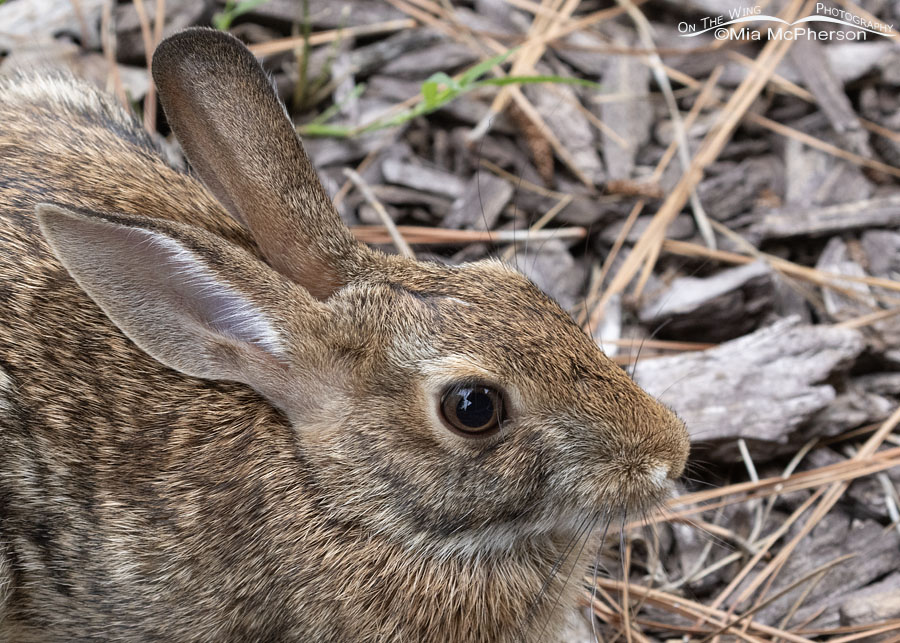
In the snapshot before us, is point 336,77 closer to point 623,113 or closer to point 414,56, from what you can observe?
point 414,56

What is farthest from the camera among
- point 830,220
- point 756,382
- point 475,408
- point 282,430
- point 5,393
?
point 830,220

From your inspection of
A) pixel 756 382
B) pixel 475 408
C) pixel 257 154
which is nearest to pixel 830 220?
pixel 756 382

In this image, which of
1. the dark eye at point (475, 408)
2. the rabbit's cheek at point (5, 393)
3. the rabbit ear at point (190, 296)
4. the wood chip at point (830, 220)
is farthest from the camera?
the wood chip at point (830, 220)

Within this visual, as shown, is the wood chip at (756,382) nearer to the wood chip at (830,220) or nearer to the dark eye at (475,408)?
the wood chip at (830,220)

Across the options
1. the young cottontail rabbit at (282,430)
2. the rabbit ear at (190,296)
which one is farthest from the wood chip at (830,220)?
the rabbit ear at (190,296)

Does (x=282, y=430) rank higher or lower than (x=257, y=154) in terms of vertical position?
lower

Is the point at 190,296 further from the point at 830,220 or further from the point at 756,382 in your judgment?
the point at 830,220

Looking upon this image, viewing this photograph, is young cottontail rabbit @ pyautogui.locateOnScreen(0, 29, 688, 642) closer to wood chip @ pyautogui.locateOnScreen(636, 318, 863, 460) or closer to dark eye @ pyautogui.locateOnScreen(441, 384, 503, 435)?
dark eye @ pyautogui.locateOnScreen(441, 384, 503, 435)
